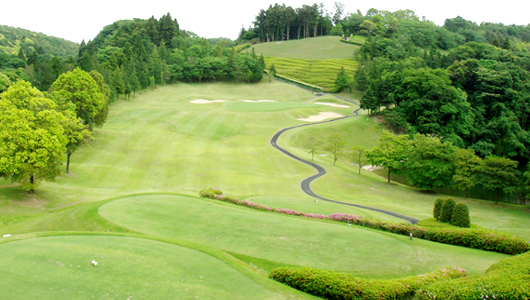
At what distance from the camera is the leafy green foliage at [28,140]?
32.2 meters

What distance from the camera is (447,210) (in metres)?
27.7

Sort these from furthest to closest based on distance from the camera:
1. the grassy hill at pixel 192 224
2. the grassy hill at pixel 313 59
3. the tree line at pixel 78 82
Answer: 1. the grassy hill at pixel 313 59
2. the tree line at pixel 78 82
3. the grassy hill at pixel 192 224

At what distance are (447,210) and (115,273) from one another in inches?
960

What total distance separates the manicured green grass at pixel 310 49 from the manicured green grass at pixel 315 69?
5520 millimetres

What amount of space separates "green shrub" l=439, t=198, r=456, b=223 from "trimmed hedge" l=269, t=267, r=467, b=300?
1402 cm

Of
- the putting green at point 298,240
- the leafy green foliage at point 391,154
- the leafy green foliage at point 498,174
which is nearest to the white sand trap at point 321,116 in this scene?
the leafy green foliage at point 391,154

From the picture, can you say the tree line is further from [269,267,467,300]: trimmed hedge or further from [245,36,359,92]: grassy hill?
[269,267,467,300]: trimmed hedge

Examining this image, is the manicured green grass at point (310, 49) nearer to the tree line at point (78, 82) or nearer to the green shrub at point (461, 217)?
the tree line at point (78, 82)

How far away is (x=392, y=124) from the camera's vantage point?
81.9 meters

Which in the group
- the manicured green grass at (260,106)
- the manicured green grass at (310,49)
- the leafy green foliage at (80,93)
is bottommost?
the manicured green grass at (260,106)

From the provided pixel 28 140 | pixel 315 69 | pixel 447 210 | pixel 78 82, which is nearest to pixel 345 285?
pixel 447 210

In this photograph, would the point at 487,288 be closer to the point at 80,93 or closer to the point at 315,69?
the point at 80,93

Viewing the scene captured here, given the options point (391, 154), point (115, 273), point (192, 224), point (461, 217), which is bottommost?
point (391, 154)

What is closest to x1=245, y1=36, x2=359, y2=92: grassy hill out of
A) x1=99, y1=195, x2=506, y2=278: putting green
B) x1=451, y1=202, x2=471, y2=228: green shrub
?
x1=451, y1=202, x2=471, y2=228: green shrub
